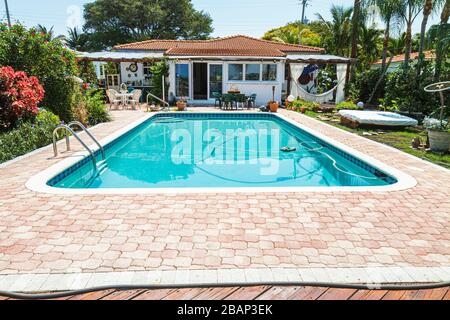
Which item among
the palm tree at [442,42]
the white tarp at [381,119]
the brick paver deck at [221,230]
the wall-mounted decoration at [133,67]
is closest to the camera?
the brick paver deck at [221,230]

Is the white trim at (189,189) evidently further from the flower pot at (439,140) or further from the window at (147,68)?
the window at (147,68)

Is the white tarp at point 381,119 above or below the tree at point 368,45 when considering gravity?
below

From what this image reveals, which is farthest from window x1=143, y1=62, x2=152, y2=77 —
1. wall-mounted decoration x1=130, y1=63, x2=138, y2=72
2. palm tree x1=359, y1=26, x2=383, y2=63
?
palm tree x1=359, y1=26, x2=383, y2=63

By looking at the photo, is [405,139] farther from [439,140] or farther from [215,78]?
[215,78]

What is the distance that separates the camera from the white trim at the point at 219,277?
288cm

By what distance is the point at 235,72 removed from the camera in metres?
→ 19.2

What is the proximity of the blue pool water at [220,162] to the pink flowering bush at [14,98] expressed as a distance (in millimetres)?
2201

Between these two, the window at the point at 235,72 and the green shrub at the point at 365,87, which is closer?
the green shrub at the point at 365,87

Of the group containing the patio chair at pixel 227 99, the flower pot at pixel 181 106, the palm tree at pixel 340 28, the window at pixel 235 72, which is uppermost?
the palm tree at pixel 340 28

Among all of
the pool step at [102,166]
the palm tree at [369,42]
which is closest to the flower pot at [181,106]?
the pool step at [102,166]

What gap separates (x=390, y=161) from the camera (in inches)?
287

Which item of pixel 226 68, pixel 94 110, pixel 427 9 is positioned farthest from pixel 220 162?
pixel 427 9

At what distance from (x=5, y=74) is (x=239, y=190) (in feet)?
22.3

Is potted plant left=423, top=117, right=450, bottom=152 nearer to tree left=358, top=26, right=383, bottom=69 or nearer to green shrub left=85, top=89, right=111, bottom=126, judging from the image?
green shrub left=85, top=89, right=111, bottom=126
